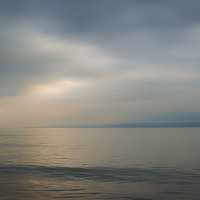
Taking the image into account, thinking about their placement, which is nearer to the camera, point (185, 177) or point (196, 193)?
point (196, 193)

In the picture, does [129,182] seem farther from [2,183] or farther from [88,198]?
[2,183]

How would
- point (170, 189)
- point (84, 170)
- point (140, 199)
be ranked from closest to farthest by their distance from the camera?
point (140, 199)
point (170, 189)
point (84, 170)

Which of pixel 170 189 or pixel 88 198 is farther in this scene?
pixel 170 189

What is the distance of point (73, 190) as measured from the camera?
72.4ft

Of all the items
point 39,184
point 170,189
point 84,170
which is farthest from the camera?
point 84,170

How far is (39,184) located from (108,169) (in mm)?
12050

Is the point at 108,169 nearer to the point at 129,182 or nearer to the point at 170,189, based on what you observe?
the point at 129,182

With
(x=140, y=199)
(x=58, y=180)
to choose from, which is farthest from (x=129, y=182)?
(x=58, y=180)

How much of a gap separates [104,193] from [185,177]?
39.5ft

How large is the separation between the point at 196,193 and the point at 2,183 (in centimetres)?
1951

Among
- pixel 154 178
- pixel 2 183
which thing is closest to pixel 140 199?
pixel 154 178

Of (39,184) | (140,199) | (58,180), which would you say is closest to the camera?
(140,199)

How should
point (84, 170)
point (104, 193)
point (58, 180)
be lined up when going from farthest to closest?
point (84, 170) → point (58, 180) → point (104, 193)

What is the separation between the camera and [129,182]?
2542cm
